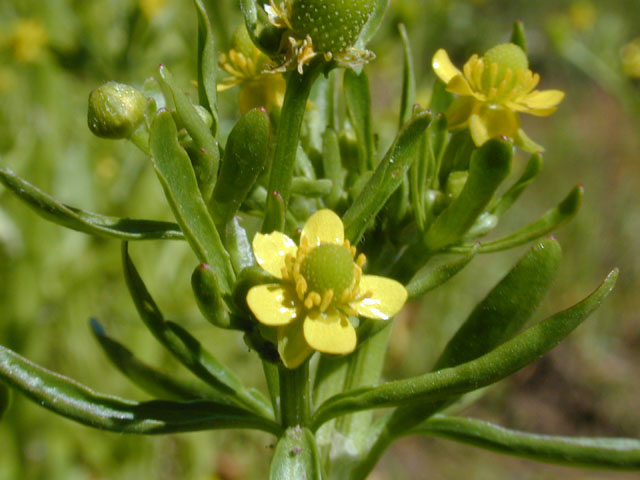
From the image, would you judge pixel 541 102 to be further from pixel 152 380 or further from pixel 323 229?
pixel 152 380

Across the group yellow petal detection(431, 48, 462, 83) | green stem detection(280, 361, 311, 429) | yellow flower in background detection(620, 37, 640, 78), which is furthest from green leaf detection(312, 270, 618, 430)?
yellow flower in background detection(620, 37, 640, 78)

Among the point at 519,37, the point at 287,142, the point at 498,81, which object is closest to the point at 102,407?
the point at 287,142

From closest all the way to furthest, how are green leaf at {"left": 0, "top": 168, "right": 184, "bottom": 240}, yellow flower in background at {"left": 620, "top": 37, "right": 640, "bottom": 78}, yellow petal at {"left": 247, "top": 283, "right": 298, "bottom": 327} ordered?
1. yellow petal at {"left": 247, "top": 283, "right": 298, "bottom": 327}
2. green leaf at {"left": 0, "top": 168, "right": 184, "bottom": 240}
3. yellow flower in background at {"left": 620, "top": 37, "right": 640, "bottom": 78}

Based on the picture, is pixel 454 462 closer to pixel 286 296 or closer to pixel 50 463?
pixel 50 463

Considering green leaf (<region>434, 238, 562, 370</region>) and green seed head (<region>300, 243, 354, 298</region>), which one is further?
green leaf (<region>434, 238, 562, 370</region>)

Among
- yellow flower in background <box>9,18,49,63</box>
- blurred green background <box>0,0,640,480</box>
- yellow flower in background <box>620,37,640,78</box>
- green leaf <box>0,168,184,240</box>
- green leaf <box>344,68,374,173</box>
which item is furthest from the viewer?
yellow flower in background <box>620,37,640,78</box>

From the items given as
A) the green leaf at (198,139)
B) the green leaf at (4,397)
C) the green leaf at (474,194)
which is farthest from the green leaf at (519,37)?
the green leaf at (4,397)

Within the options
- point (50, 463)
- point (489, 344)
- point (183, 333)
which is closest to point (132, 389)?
point (50, 463)

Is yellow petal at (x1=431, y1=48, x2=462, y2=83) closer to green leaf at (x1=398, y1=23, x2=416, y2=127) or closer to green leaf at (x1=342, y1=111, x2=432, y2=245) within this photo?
green leaf at (x1=398, y1=23, x2=416, y2=127)
